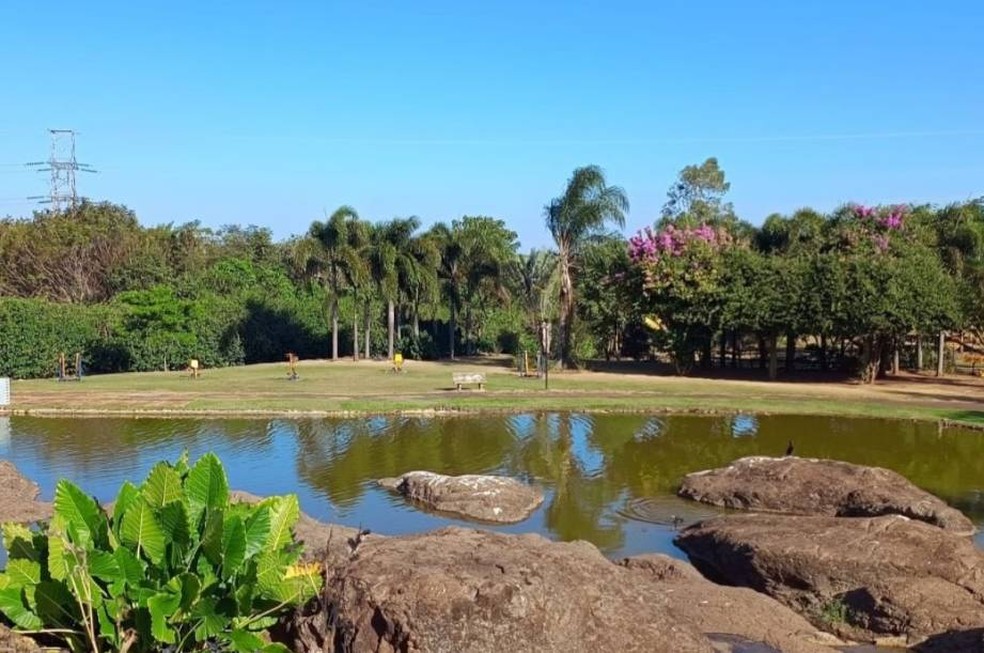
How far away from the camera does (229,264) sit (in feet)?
196

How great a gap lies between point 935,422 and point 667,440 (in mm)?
9157

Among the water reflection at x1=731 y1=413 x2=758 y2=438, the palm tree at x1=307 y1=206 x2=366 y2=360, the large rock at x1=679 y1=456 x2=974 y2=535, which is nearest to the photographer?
the large rock at x1=679 y1=456 x2=974 y2=535

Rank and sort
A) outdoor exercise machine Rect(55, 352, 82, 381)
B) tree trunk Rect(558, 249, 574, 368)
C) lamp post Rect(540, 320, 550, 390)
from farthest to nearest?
1. tree trunk Rect(558, 249, 574, 368)
2. outdoor exercise machine Rect(55, 352, 82, 381)
3. lamp post Rect(540, 320, 550, 390)

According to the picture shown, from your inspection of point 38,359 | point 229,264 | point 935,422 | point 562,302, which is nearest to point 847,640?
point 935,422

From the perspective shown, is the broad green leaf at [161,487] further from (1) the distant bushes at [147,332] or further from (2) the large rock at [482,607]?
(1) the distant bushes at [147,332]

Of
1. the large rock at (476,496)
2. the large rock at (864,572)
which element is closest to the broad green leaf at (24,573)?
the large rock at (864,572)

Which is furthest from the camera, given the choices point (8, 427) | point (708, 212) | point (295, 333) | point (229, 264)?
point (708, 212)

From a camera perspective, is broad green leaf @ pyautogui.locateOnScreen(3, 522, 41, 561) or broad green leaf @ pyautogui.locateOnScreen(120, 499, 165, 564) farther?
broad green leaf @ pyautogui.locateOnScreen(3, 522, 41, 561)

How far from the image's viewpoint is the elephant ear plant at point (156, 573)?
686cm

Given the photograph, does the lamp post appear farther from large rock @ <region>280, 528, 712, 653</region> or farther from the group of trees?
large rock @ <region>280, 528, 712, 653</region>

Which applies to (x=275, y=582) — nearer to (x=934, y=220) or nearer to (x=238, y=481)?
(x=238, y=481)

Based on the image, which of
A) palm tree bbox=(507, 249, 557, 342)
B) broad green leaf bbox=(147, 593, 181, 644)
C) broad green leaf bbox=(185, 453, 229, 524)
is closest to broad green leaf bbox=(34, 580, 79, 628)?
broad green leaf bbox=(147, 593, 181, 644)

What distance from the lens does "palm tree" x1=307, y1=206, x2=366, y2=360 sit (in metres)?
45.8

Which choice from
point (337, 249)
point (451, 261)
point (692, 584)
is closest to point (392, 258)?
point (337, 249)
